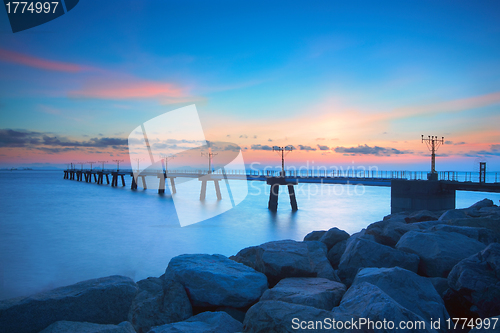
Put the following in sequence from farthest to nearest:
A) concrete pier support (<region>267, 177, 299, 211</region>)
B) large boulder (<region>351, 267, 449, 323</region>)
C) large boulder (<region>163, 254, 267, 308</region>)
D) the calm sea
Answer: concrete pier support (<region>267, 177, 299, 211</region>) < the calm sea < large boulder (<region>163, 254, 267, 308</region>) < large boulder (<region>351, 267, 449, 323</region>)

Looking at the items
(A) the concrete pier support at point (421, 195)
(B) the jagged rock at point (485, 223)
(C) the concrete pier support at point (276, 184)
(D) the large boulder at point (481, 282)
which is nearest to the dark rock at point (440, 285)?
(D) the large boulder at point (481, 282)

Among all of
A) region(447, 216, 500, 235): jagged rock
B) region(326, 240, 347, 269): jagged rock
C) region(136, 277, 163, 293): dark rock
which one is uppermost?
region(447, 216, 500, 235): jagged rock

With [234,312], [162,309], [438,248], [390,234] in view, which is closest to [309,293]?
[234,312]

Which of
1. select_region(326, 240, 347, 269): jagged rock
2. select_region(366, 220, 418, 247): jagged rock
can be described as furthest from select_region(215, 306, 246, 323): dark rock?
select_region(366, 220, 418, 247): jagged rock

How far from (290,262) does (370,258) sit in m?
1.47

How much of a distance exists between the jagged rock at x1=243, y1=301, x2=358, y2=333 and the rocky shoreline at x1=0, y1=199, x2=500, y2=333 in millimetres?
10

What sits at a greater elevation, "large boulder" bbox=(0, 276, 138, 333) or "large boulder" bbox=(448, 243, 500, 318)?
A: "large boulder" bbox=(448, 243, 500, 318)

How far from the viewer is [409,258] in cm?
509

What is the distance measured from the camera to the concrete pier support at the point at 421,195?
19.1 meters

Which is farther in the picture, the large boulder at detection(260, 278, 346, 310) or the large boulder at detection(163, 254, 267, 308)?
the large boulder at detection(163, 254, 267, 308)

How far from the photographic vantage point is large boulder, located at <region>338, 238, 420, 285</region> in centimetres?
505

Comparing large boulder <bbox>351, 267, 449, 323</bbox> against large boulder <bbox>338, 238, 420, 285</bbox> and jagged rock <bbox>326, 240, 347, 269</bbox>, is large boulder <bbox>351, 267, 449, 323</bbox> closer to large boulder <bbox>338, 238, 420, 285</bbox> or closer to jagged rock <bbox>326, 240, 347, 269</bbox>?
large boulder <bbox>338, 238, 420, 285</bbox>

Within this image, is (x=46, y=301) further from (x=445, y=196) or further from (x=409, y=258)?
(x=445, y=196)

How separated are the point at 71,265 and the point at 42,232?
14.0 m
